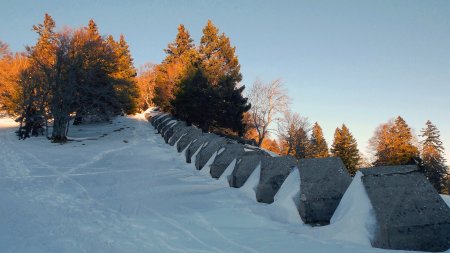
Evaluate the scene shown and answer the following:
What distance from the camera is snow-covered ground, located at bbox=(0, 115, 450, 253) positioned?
5.20 meters

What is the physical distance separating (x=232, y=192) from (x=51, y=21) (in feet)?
166

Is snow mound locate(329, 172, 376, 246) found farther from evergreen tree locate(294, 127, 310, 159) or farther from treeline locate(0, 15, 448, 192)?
evergreen tree locate(294, 127, 310, 159)

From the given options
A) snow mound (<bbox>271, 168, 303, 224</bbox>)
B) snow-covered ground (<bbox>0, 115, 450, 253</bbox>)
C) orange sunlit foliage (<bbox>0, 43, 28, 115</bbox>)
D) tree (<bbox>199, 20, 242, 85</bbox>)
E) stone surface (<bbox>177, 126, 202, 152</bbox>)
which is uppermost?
tree (<bbox>199, 20, 242, 85</bbox>)

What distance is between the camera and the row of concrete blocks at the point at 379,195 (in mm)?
4773

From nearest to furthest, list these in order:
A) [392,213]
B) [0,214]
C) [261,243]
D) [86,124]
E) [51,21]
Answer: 1. [392,213]
2. [261,243]
3. [0,214]
4. [86,124]
5. [51,21]

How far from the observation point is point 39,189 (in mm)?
9484

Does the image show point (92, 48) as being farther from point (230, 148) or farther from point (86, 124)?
point (230, 148)


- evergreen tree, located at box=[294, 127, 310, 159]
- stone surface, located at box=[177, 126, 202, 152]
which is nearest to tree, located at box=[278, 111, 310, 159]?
evergreen tree, located at box=[294, 127, 310, 159]

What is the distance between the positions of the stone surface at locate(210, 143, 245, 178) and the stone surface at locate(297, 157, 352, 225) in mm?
4368

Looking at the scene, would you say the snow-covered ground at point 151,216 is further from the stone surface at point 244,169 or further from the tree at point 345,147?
the tree at point 345,147

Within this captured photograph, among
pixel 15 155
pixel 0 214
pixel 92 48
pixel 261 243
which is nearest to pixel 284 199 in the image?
pixel 261 243

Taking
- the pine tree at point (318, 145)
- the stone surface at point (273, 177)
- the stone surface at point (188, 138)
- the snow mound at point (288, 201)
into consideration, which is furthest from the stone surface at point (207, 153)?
the pine tree at point (318, 145)

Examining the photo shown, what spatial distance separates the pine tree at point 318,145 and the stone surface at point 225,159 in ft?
155

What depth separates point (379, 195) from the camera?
5340 mm
